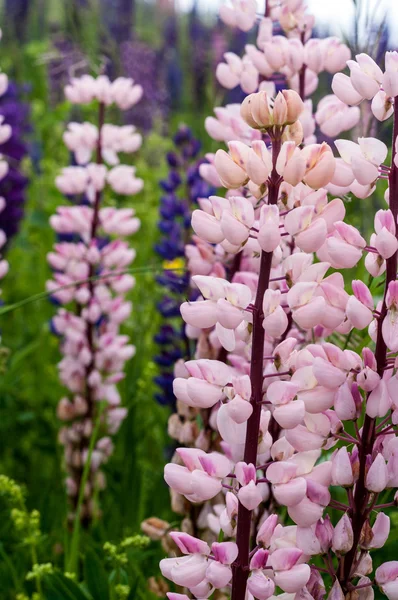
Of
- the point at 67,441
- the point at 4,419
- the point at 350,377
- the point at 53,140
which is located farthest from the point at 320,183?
the point at 53,140

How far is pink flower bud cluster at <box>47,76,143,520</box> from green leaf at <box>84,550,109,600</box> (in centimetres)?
53

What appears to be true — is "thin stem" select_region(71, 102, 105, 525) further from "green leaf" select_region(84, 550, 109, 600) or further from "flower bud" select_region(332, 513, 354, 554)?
"flower bud" select_region(332, 513, 354, 554)

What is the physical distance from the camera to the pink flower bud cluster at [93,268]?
4.97 ft

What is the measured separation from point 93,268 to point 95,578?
0.66 meters

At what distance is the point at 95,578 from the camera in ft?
3.43

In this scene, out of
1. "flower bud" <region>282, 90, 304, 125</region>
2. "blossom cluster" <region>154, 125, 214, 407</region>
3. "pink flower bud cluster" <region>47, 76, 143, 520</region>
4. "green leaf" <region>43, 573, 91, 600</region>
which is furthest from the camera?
"blossom cluster" <region>154, 125, 214, 407</region>

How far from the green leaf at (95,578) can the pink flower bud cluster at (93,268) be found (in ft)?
1.73

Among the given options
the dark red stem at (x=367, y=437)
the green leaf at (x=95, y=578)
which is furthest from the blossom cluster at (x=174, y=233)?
the dark red stem at (x=367, y=437)

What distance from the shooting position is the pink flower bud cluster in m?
1.52

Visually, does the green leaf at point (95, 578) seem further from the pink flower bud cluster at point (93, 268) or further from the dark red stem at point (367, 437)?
the pink flower bud cluster at point (93, 268)

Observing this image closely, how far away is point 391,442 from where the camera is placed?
724 millimetres

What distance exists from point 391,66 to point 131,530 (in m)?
1.01

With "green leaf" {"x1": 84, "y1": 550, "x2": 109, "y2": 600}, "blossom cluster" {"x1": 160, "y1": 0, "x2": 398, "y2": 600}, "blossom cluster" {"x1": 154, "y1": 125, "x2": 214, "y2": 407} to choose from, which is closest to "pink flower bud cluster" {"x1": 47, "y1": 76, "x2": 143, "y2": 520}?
→ "blossom cluster" {"x1": 154, "y1": 125, "x2": 214, "y2": 407}

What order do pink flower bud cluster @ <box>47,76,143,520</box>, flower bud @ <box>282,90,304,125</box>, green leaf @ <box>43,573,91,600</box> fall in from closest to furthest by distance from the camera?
flower bud @ <box>282,90,304,125</box>, green leaf @ <box>43,573,91,600</box>, pink flower bud cluster @ <box>47,76,143,520</box>
